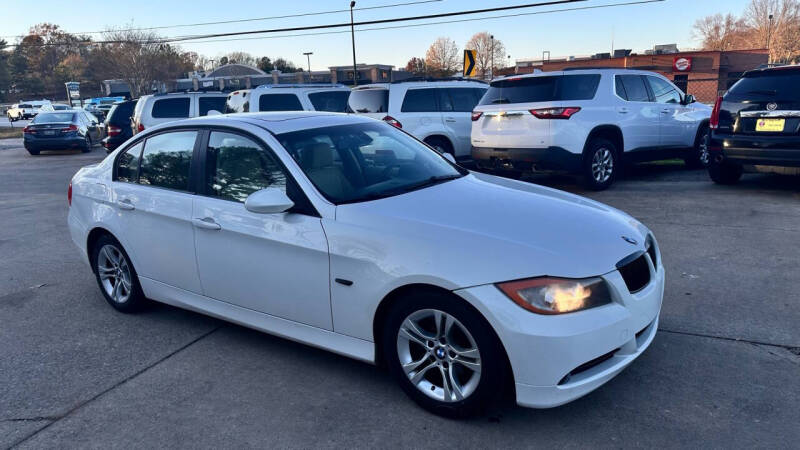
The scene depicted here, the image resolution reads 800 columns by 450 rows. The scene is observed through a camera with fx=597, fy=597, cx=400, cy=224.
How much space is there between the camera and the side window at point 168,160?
4.34 metres

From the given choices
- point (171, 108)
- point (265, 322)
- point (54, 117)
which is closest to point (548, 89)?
point (265, 322)

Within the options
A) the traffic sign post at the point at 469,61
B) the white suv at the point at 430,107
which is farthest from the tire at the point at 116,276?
the traffic sign post at the point at 469,61

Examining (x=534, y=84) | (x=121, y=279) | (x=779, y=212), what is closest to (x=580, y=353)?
(x=121, y=279)

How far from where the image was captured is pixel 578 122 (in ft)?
28.9

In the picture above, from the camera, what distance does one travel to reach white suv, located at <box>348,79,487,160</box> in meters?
11.2

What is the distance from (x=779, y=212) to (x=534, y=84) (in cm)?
371

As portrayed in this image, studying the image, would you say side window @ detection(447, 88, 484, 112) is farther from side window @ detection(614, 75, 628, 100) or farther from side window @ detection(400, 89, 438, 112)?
side window @ detection(614, 75, 628, 100)

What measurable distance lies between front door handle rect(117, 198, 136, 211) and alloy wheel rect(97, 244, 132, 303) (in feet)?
1.31

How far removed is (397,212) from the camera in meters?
3.36

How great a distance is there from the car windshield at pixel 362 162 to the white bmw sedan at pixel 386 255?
0.05 ft

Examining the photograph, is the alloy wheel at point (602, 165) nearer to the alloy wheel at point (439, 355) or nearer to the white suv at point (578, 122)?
the white suv at point (578, 122)

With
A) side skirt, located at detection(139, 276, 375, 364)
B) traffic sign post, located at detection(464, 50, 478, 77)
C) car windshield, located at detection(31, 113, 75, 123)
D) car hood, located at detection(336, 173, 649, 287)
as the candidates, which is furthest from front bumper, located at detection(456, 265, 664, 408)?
car windshield, located at detection(31, 113, 75, 123)

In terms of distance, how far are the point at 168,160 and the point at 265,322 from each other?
61.9 inches

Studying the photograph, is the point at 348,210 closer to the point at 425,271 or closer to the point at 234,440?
the point at 425,271
